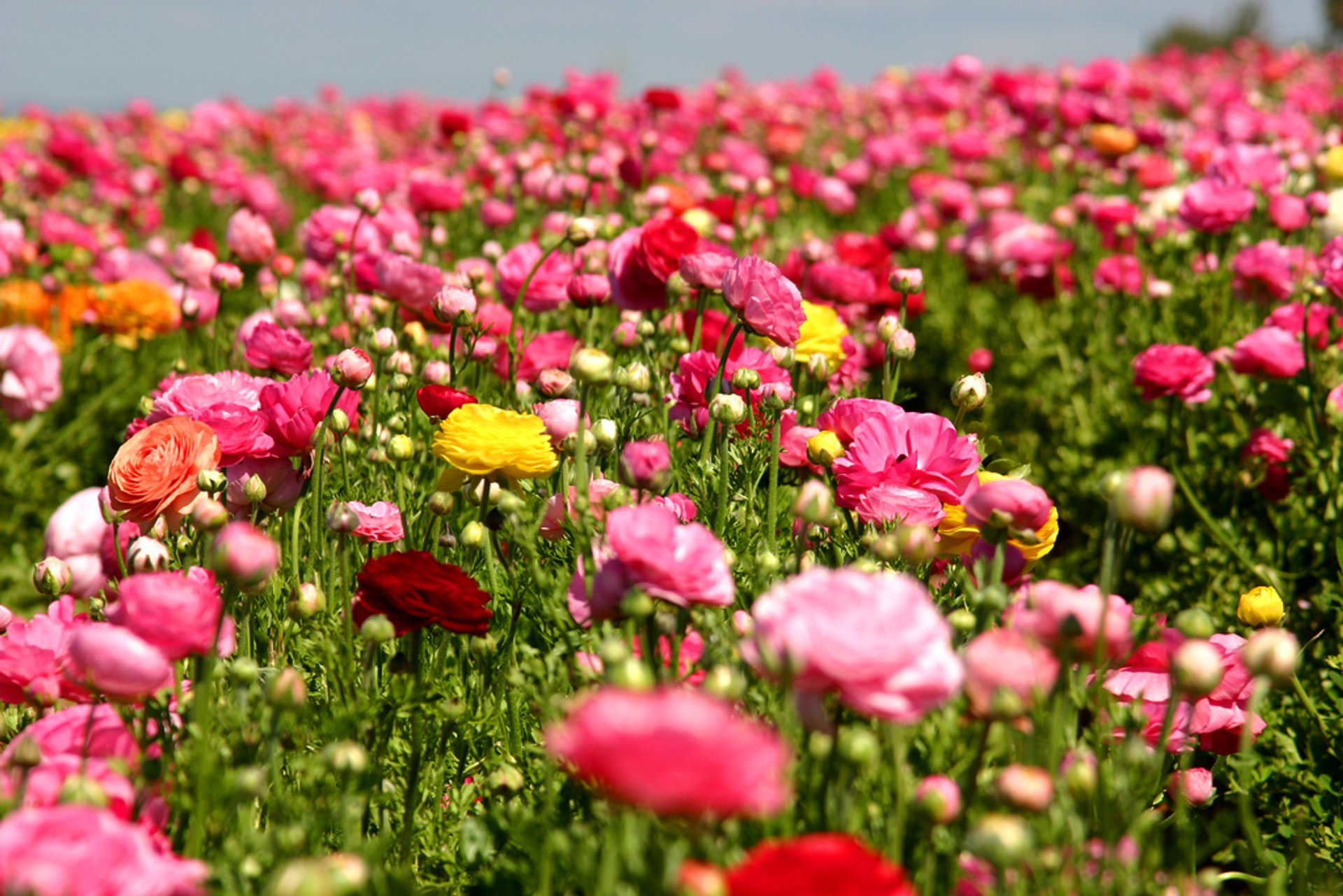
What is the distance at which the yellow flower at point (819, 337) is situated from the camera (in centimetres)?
229

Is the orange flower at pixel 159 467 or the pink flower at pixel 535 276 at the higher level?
the pink flower at pixel 535 276

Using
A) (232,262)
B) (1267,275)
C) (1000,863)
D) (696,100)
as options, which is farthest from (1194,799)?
(696,100)

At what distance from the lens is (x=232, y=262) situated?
11.3 feet

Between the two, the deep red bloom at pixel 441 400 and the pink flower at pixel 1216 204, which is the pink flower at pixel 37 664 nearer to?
the deep red bloom at pixel 441 400

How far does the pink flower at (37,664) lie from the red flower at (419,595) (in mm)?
348

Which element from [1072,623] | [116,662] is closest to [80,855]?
[116,662]

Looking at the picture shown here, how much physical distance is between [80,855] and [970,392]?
1.37 meters

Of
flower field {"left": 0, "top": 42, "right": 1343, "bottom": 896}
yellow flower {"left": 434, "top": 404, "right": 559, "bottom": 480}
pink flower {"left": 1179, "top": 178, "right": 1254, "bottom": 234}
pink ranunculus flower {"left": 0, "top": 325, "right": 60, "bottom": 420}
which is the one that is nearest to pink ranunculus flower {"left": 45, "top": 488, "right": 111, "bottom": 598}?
flower field {"left": 0, "top": 42, "right": 1343, "bottom": 896}

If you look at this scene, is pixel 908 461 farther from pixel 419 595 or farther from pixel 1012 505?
pixel 419 595

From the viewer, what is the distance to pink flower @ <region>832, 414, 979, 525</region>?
1.65 metres

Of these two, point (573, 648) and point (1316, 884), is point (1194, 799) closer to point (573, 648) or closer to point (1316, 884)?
point (1316, 884)

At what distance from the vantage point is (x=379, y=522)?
1812 mm

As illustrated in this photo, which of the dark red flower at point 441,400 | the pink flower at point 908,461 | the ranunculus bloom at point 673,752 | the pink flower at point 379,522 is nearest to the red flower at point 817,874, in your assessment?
the ranunculus bloom at point 673,752

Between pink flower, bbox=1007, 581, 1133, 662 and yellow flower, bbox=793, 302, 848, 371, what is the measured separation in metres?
1.10
